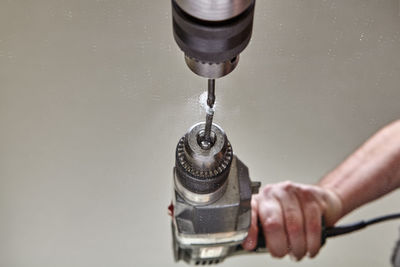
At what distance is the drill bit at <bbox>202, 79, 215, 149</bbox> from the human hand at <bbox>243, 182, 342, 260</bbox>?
7.2 inches

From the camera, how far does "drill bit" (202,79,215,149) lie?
0.55 m

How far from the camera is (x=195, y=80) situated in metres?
0.95

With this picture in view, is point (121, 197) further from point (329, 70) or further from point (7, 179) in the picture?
point (329, 70)

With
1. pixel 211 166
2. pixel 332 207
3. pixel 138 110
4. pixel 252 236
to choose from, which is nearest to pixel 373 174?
pixel 332 207

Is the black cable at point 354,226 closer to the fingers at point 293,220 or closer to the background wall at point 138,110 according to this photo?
the fingers at point 293,220

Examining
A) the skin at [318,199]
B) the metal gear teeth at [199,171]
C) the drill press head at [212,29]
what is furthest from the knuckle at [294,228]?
the drill press head at [212,29]

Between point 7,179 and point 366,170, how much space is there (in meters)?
0.59

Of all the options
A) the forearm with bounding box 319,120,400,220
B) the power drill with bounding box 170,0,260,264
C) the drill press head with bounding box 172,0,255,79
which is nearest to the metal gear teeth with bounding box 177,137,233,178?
the power drill with bounding box 170,0,260,264

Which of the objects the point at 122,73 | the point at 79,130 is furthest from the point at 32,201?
the point at 122,73

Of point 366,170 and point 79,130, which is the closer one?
point 366,170

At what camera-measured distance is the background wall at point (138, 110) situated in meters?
0.98

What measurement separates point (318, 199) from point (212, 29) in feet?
1.31

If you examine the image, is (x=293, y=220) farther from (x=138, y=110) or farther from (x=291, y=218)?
(x=138, y=110)

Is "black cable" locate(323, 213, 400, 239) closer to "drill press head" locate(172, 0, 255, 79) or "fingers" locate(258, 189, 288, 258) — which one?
"fingers" locate(258, 189, 288, 258)
